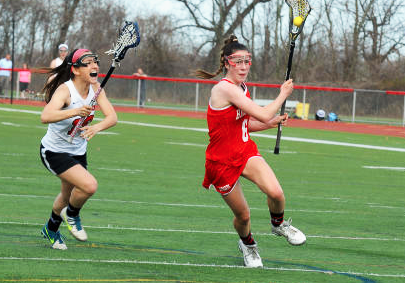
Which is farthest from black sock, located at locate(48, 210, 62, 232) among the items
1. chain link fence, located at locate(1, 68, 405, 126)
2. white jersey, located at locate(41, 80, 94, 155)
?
chain link fence, located at locate(1, 68, 405, 126)

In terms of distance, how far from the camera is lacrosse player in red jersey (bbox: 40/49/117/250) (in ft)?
25.8

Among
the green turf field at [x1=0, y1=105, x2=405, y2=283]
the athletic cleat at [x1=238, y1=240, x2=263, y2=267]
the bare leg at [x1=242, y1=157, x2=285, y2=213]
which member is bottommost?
the green turf field at [x1=0, y1=105, x2=405, y2=283]

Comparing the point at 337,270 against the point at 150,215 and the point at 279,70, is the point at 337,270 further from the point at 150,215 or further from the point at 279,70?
the point at 279,70

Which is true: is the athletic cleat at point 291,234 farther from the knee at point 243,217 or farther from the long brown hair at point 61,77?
the long brown hair at point 61,77

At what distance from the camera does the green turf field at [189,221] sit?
714 cm

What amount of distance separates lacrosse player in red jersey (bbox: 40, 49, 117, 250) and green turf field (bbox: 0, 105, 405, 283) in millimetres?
303

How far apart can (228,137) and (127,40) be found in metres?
1.42

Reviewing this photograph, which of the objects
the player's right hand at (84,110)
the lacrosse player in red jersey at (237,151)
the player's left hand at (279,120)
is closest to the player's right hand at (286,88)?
the lacrosse player in red jersey at (237,151)

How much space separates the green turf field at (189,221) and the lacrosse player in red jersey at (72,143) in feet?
0.99

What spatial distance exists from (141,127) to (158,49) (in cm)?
3137

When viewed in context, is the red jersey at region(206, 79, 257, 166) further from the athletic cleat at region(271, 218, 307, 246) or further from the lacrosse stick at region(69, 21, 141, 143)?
the lacrosse stick at region(69, 21, 141, 143)

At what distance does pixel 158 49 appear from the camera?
5847cm

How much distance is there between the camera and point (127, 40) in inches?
318

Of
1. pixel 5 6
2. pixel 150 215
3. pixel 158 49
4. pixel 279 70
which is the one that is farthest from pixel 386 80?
pixel 150 215
